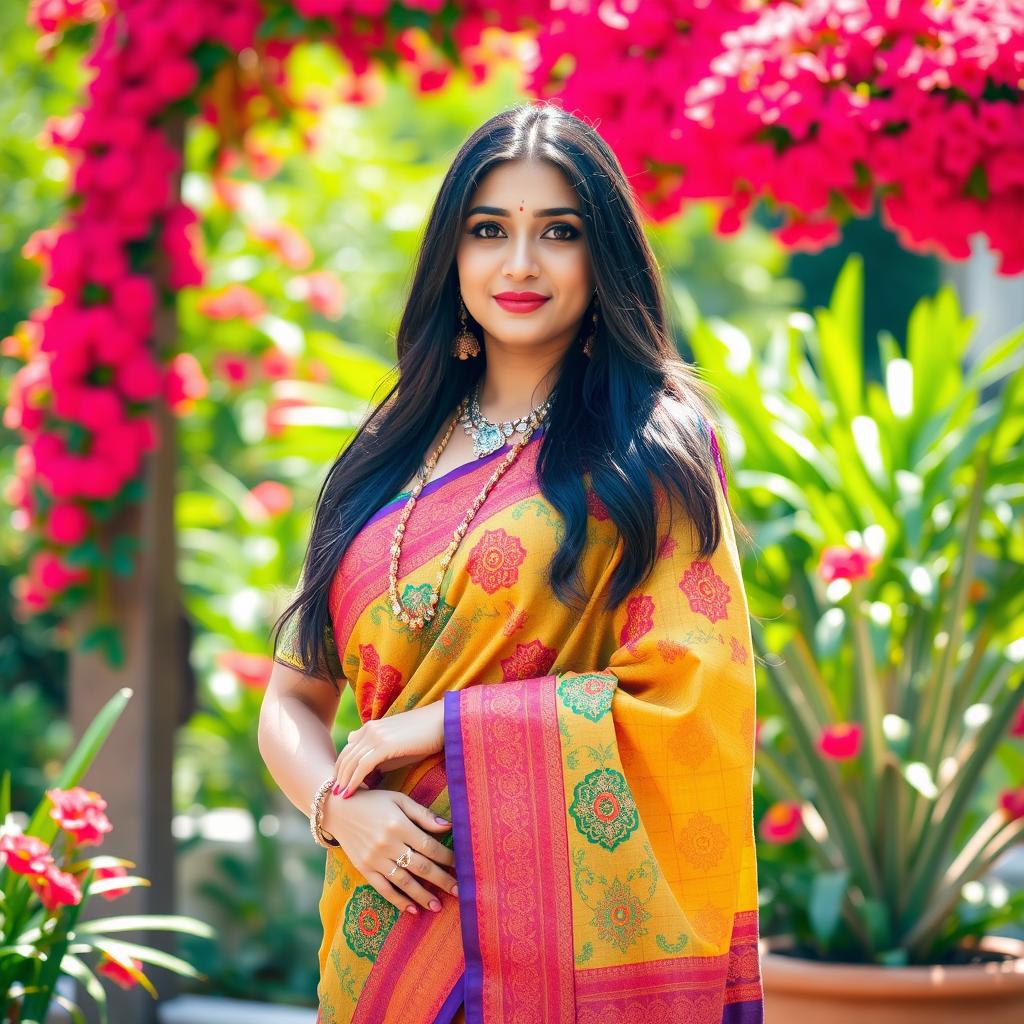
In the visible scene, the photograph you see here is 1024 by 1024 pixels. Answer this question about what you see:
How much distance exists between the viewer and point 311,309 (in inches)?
210

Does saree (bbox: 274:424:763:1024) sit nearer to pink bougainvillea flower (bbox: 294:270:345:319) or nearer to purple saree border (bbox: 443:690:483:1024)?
purple saree border (bbox: 443:690:483:1024)

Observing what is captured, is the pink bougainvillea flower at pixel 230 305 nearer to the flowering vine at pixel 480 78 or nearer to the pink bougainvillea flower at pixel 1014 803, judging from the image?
the flowering vine at pixel 480 78

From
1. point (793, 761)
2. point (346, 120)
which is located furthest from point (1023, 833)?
point (346, 120)

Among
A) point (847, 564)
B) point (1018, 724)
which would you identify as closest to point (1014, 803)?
point (1018, 724)

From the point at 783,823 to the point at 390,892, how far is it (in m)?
1.52

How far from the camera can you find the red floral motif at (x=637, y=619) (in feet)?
5.40

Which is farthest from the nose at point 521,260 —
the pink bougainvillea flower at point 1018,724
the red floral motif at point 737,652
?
the pink bougainvillea flower at point 1018,724

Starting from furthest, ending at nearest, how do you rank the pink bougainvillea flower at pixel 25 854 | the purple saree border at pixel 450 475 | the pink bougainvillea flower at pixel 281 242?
the pink bougainvillea flower at pixel 281 242 < the pink bougainvillea flower at pixel 25 854 < the purple saree border at pixel 450 475

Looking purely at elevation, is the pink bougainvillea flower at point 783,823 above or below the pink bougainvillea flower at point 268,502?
below

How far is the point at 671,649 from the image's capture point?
161 cm

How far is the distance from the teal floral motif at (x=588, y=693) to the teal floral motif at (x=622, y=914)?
0.20 meters

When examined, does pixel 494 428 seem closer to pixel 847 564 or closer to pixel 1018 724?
pixel 847 564

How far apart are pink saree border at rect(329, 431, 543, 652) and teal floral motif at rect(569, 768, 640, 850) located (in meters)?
0.36

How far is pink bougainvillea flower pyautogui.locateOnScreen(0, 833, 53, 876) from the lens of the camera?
228 cm
